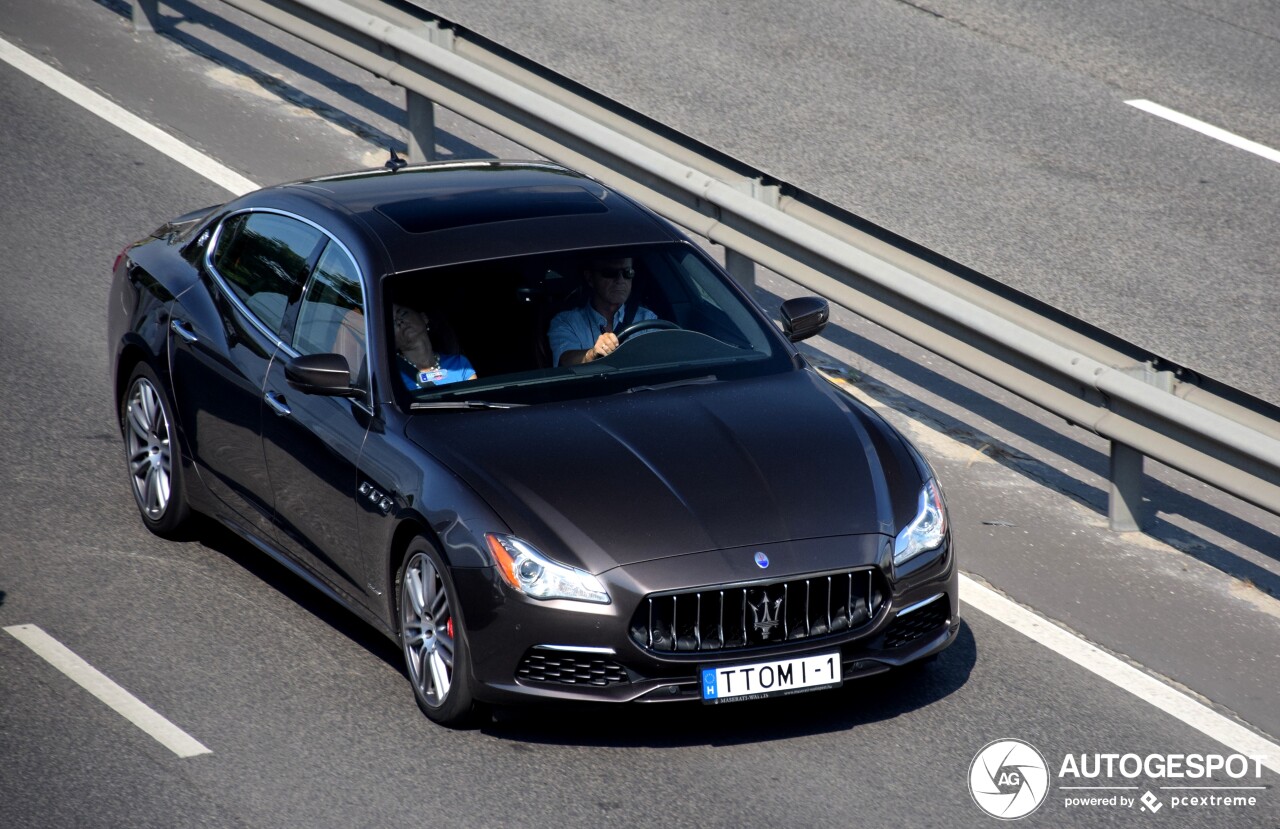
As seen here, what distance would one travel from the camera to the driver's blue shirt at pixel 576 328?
7.34 m

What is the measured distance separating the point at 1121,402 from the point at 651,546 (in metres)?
2.92

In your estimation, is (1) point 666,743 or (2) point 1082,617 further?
(2) point 1082,617

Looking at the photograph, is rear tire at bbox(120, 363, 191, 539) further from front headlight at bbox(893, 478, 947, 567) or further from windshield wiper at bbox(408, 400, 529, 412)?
front headlight at bbox(893, 478, 947, 567)

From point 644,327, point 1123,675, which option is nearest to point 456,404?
point 644,327

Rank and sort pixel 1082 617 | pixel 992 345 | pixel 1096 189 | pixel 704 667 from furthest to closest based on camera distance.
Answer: pixel 1096 189
pixel 992 345
pixel 1082 617
pixel 704 667

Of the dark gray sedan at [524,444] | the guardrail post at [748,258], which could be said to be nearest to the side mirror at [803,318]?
the dark gray sedan at [524,444]

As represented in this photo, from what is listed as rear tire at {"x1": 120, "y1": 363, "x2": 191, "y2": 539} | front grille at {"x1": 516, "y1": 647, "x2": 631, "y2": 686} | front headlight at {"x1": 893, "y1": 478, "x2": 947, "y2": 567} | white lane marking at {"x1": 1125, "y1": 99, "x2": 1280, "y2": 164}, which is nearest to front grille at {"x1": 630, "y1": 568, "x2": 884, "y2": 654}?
front grille at {"x1": 516, "y1": 647, "x2": 631, "y2": 686}

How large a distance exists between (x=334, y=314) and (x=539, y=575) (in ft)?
5.88

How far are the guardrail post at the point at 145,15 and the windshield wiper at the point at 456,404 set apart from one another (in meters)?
8.56

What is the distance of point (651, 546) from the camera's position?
606 cm

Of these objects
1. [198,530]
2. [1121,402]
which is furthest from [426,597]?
[1121,402]

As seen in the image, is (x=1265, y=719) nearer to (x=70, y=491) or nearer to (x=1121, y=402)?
(x=1121, y=402)

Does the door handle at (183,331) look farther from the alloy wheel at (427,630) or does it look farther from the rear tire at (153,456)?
the alloy wheel at (427,630)

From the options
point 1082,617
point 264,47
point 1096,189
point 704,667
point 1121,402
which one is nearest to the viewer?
point 704,667
